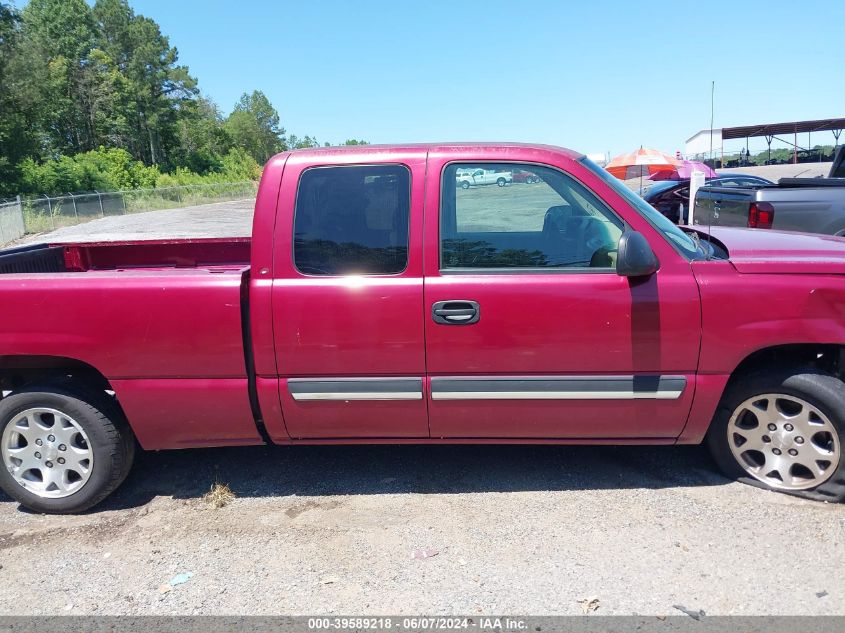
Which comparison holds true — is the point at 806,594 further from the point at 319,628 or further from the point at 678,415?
the point at 319,628

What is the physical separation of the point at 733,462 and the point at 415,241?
2.12 meters

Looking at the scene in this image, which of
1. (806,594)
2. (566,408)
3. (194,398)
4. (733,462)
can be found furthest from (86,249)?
(806,594)

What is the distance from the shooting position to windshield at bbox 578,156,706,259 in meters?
3.33

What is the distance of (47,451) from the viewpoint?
3.53 meters

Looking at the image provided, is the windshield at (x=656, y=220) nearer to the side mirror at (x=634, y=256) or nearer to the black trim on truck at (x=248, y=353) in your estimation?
the side mirror at (x=634, y=256)

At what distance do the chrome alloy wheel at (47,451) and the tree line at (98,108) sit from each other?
4082cm

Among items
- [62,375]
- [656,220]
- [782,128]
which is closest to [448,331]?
[656,220]

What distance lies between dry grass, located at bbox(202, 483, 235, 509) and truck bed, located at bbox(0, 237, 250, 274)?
1755 millimetres

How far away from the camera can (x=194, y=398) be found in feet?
11.2

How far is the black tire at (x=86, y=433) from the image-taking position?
346 cm

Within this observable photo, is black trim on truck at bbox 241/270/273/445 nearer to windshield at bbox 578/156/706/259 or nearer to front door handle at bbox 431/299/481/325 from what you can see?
front door handle at bbox 431/299/481/325

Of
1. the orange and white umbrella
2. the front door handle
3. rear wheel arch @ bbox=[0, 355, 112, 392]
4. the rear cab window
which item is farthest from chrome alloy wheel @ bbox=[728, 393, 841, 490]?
the orange and white umbrella

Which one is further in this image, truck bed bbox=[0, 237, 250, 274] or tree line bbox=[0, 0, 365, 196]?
tree line bbox=[0, 0, 365, 196]

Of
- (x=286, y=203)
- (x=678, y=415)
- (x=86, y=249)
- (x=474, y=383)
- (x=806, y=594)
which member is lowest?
(x=806, y=594)
